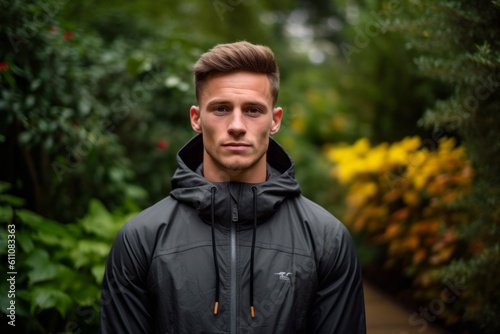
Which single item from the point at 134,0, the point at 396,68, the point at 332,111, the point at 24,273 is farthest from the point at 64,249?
the point at 332,111

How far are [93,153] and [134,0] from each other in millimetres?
4784

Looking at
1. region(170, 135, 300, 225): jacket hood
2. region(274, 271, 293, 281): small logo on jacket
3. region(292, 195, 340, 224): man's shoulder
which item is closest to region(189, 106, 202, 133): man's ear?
region(170, 135, 300, 225): jacket hood

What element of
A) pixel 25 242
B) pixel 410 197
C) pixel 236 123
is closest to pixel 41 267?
pixel 25 242

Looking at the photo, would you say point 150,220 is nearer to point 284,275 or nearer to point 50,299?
point 284,275

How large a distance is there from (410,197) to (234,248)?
3.77m

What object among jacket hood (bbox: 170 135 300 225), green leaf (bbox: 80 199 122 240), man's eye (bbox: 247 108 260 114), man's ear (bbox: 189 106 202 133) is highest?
man's eye (bbox: 247 108 260 114)

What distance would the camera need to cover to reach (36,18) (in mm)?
3816

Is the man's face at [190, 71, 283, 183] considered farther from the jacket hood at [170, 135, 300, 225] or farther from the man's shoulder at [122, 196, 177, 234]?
the man's shoulder at [122, 196, 177, 234]

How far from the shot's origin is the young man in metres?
2.18

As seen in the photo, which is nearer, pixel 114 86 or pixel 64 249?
pixel 64 249

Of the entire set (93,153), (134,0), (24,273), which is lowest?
(24,273)

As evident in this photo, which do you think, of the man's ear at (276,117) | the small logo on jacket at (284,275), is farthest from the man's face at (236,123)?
the small logo on jacket at (284,275)

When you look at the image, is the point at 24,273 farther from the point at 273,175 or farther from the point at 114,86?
the point at 114,86

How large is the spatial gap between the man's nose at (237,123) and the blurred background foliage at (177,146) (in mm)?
1447
